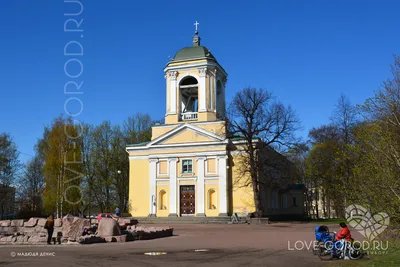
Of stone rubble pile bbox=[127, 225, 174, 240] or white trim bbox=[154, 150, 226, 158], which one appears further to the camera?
white trim bbox=[154, 150, 226, 158]

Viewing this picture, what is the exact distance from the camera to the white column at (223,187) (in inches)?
1743

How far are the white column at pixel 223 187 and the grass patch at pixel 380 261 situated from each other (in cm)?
3114

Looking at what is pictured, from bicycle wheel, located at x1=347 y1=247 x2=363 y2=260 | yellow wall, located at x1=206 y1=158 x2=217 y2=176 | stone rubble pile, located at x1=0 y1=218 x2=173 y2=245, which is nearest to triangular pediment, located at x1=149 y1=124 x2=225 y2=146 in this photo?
yellow wall, located at x1=206 y1=158 x2=217 y2=176

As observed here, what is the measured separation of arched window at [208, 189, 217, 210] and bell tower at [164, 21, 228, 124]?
25.8 ft

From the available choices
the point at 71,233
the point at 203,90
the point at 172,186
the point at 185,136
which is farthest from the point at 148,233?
the point at 203,90

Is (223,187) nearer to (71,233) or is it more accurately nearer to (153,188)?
(153,188)

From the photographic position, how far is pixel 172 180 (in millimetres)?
46656

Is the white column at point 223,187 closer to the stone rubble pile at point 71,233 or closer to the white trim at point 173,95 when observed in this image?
the white trim at point 173,95

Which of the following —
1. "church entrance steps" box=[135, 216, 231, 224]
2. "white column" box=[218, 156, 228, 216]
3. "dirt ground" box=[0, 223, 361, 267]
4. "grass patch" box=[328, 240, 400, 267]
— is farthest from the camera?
"white column" box=[218, 156, 228, 216]

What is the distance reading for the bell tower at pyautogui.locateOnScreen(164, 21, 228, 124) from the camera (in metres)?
47.5

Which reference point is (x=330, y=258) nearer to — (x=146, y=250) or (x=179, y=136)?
(x=146, y=250)

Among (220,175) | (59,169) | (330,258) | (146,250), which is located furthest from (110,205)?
(330,258)

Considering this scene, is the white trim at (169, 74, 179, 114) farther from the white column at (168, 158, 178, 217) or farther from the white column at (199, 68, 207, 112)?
the white column at (168, 158, 178, 217)

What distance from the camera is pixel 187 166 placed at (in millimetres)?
46656
